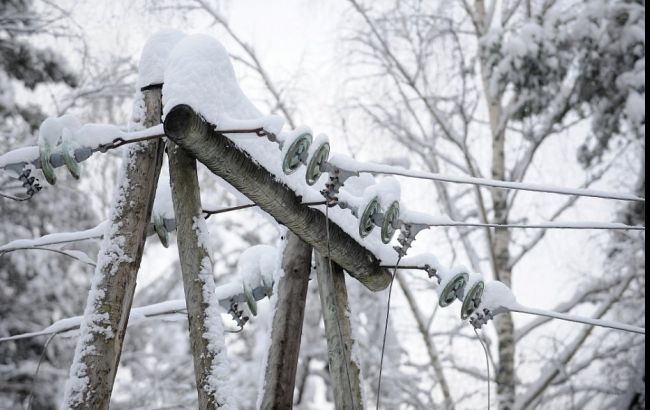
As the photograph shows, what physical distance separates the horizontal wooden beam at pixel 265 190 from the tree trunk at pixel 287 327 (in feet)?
0.50

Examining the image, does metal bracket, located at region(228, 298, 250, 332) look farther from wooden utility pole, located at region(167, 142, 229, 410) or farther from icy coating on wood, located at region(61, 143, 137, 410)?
icy coating on wood, located at region(61, 143, 137, 410)

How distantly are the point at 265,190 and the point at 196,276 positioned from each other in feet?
1.44

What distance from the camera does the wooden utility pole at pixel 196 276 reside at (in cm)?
257

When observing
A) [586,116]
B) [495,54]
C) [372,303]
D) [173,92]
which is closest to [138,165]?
[173,92]

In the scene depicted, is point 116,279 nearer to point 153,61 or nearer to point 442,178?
point 153,61

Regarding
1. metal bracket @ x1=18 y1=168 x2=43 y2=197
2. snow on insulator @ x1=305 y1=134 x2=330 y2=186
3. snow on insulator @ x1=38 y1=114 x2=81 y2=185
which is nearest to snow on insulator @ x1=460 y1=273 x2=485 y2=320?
snow on insulator @ x1=305 y1=134 x2=330 y2=186

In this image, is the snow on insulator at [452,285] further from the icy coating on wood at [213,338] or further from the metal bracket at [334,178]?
the icy coating on wood at [213,338]

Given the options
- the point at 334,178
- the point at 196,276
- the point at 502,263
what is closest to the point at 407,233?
the point at 334,178

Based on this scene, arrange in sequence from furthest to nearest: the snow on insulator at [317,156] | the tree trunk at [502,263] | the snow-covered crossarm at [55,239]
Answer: the tree trunk at [502,263], the snow-covered crossarm at [55,239], the snow on insulator at [317,156]

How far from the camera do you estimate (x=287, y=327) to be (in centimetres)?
321

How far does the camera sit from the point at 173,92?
8.44 ft

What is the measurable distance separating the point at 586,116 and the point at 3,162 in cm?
721

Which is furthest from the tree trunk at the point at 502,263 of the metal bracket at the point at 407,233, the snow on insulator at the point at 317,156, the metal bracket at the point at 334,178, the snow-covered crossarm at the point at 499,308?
the snow on insulator at the point at 317,156

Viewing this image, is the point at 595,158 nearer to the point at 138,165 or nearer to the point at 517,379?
the point at 517,379
